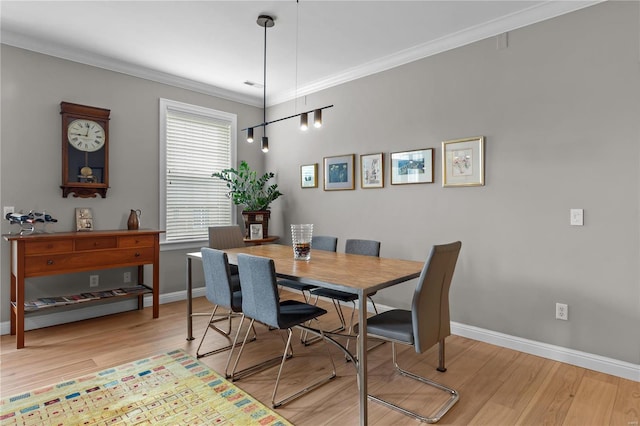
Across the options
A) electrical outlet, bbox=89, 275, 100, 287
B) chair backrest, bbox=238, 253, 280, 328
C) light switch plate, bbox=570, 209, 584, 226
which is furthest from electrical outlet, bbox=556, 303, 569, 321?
electrical outlet, bbox=89, 275, 100, 287

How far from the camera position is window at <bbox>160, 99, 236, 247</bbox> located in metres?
4.37

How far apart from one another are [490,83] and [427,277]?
2030 millimetres

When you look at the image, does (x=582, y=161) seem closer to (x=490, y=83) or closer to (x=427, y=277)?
(x=490, y=83)

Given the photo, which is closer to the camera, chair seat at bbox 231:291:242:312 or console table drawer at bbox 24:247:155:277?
chair seat at bbox 231:291:242:312

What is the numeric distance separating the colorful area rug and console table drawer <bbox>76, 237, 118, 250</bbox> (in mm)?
1286

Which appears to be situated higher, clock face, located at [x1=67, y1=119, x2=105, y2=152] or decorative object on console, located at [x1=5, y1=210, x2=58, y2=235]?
clock face, located at [x1=67, y1=119, x2=105, y2=152]

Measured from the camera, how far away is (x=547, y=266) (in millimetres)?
2824

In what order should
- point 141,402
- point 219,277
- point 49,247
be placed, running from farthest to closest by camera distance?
point 49,247, point 219,277, point 141,402

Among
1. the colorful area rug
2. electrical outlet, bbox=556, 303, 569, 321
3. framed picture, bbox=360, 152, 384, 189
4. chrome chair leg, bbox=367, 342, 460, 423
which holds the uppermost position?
framed picture, bbox=360, 152, 384, 189

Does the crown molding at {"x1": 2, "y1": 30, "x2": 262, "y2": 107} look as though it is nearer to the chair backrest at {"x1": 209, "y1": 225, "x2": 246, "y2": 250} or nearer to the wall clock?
the wall clock

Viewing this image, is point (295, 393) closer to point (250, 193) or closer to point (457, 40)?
point (250, 193)

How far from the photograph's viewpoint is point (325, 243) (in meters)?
3.58

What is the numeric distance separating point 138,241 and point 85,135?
1.22m

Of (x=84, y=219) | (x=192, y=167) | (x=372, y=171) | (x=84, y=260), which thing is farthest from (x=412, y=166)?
(x=84, y=219)
